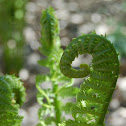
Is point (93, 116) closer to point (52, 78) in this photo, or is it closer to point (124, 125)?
point (52, 78)

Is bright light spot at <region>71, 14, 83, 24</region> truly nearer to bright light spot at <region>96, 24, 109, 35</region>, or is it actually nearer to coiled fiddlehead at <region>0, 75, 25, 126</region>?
bright light spot at <region>96, 24, 109, 35</region>

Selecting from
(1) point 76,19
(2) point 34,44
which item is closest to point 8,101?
(2) point 34,44

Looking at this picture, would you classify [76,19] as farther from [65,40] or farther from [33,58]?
[33,58]

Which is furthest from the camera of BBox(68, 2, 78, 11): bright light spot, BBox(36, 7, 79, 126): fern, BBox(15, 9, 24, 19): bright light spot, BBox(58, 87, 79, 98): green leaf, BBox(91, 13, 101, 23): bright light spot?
BBox(68, 2, 78, 11): bright light spot

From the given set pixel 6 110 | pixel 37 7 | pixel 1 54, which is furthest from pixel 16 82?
pixel 37 7

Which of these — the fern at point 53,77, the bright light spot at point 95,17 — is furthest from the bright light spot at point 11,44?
the fern at point 53,77

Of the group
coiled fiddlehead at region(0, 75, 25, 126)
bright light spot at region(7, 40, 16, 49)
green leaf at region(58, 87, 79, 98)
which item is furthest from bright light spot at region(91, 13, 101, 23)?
coiled fiddlehead at region(0, 75, 25, 126)
